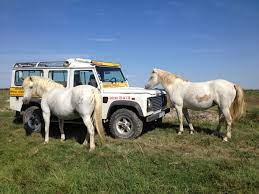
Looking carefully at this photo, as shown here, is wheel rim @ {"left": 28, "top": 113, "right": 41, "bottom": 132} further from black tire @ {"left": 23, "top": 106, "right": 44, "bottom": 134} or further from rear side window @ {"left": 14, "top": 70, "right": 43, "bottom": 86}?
rear side window @ {"left": 14, "top": 70, "right": 43, "bottom": 86}

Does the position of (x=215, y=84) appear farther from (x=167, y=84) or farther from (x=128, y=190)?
(x=128, y=190)

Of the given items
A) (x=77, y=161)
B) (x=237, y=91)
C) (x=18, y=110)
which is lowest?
(x=77, y=161)

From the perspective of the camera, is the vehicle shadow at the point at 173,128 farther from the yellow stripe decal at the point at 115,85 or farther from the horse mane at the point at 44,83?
the horse mane at the point at 44,83

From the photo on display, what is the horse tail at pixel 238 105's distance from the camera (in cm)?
902

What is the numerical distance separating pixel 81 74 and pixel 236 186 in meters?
6.17

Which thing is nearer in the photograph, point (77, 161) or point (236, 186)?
point (236, 186)

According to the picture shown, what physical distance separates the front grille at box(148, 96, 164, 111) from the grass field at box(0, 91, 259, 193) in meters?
0.86

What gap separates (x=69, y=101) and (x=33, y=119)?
2740 mm

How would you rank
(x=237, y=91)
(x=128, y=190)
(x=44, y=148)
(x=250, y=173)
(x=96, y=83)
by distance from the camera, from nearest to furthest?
(x=128, y=190), (x=250, y=173), (x=44, y=148), (x=237, y=91), (x=96, y=83)

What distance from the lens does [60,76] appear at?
10367mm

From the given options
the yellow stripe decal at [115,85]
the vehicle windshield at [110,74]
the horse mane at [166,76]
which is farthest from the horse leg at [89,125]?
the horse mane at [166,76]

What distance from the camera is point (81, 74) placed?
32.9 ft

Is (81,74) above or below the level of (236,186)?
above

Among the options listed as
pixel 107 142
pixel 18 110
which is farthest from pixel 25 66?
pixel 107 142
